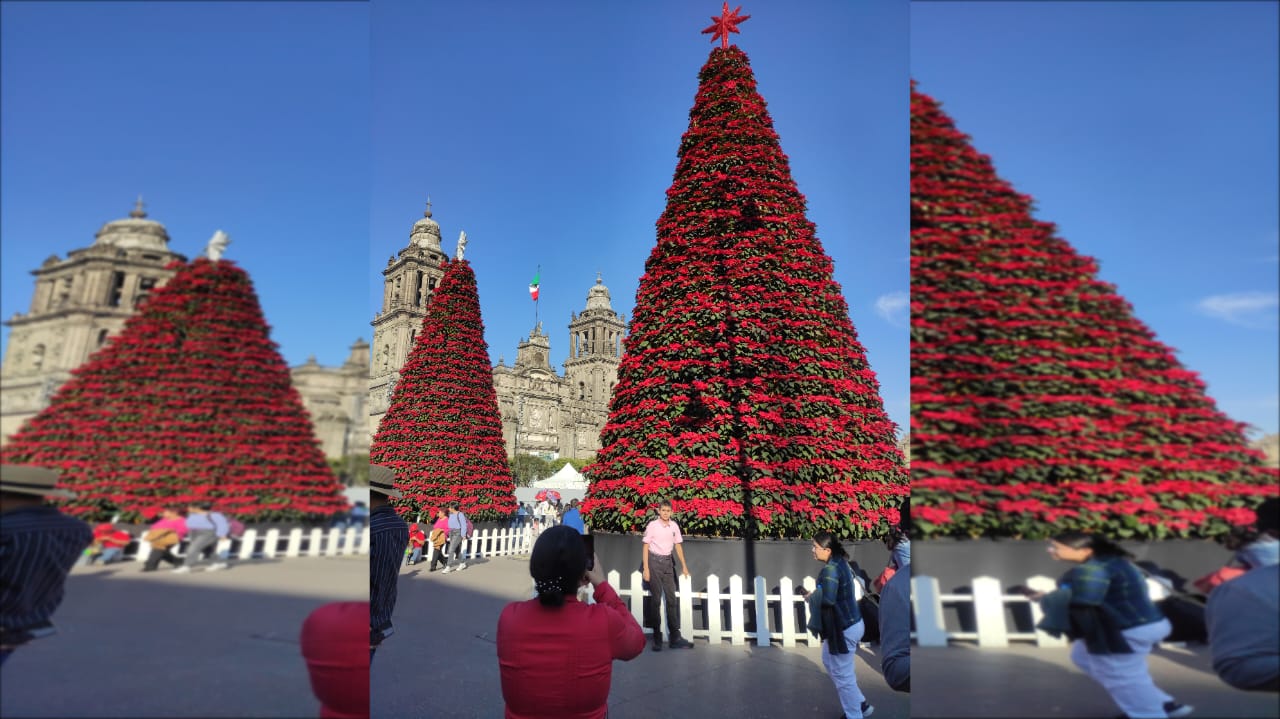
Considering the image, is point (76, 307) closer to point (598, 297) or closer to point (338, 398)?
point (338, 398)

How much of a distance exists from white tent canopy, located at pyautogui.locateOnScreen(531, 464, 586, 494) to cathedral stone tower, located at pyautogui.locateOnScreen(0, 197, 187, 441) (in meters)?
2.46

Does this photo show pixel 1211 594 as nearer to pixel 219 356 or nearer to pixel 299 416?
pixel 299 416

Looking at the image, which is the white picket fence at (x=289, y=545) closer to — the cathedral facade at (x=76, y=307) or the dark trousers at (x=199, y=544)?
the dark trousers at (x=199, y=544)

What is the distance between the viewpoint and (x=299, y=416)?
4.00 ft

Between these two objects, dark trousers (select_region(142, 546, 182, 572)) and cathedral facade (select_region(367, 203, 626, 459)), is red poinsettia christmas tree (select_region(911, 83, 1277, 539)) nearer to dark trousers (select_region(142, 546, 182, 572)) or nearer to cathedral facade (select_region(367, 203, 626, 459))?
dark trousers (select_region(142, 546, 182, 572))

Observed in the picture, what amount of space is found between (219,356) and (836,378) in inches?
94.0

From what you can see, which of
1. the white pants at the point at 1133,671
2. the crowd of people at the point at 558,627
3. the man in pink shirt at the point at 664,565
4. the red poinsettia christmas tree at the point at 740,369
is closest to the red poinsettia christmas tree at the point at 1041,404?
the white pants at the point at 1133,671

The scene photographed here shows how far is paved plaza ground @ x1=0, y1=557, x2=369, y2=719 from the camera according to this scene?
1.04 m

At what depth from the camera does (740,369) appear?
2.92m

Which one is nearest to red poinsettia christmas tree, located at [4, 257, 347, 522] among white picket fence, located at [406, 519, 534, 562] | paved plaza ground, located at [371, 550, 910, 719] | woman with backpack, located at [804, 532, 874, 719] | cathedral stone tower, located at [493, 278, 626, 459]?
paved plaza ground, located at [371, 550, 910, 719]

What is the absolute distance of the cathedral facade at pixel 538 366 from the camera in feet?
8.23

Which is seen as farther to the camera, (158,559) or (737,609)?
(737,609)

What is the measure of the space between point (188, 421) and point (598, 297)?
80.6 inches

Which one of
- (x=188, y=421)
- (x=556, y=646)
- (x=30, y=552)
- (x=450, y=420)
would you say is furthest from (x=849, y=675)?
(x=30, y=552)
